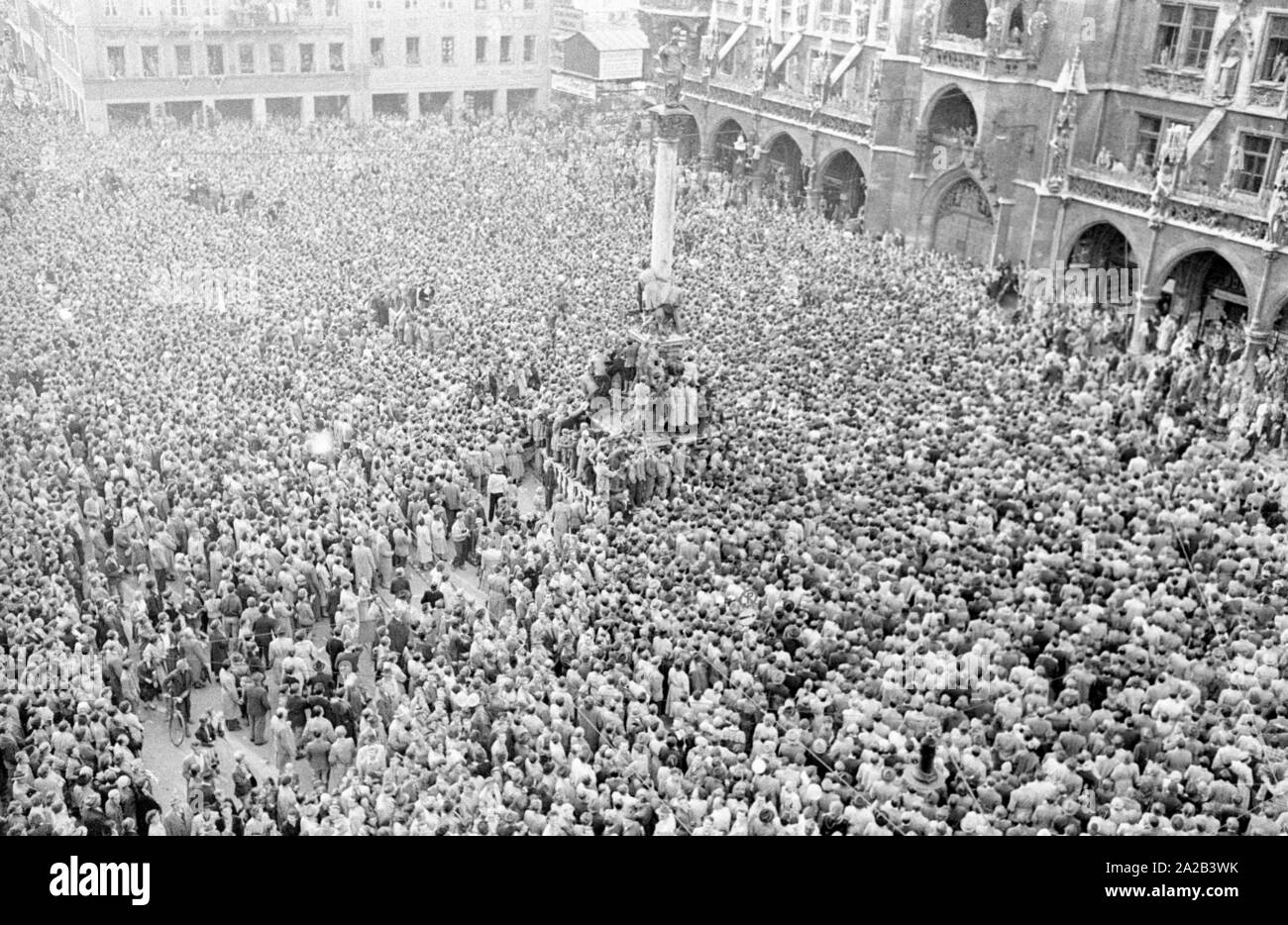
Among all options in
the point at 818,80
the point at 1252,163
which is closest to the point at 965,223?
the point at 1252,163

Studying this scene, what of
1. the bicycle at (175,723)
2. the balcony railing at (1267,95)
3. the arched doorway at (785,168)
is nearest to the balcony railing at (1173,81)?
the balcony railing at (1267,95)

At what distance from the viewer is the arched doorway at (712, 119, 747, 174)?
53.7 metres

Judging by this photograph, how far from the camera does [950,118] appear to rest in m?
42.5

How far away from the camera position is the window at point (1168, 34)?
36.1 metres

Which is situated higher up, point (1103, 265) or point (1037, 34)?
point (1037, 34)

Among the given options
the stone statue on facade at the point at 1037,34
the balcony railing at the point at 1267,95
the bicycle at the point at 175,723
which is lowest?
the bicycle at the point at 175,723

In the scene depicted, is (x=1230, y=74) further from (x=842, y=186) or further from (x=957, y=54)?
(x=842, y=186)

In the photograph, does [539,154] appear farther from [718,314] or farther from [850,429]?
[850,429]

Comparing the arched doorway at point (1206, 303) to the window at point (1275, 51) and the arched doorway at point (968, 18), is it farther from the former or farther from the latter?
the arched doorway at point (968, 18)

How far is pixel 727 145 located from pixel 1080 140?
19.2 metres

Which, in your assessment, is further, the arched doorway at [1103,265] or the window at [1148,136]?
the window at [1148,136]

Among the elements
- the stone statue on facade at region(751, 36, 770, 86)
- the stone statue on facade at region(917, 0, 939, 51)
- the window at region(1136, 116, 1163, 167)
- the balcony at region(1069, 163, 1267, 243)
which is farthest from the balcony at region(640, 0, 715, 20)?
the window at region(1136, 116, 1163, 167)

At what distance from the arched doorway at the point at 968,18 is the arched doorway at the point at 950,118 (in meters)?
2.04
